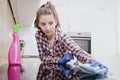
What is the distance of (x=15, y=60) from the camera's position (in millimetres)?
660

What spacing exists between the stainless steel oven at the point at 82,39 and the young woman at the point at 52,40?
1.69m

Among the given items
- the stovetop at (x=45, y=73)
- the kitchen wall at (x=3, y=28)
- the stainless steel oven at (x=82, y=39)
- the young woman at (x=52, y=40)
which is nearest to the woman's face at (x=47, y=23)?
the young woman at (x=52, y=40)

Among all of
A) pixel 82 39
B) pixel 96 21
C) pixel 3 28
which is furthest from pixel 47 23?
pixel 96 21

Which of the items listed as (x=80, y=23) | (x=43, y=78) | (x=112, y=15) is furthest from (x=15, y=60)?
(x=112, y=15)

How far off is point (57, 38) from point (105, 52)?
184 centimetres

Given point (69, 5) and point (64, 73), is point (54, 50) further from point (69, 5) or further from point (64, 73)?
point (69, 5)

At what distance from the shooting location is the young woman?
57 centimetres

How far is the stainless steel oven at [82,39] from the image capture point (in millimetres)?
2326

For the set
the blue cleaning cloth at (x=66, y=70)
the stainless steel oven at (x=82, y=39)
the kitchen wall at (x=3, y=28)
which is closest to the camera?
the blue cleaning cloth at (x=66, y=70)

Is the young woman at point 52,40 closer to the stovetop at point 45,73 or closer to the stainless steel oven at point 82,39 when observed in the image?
the stovetop at point 45,73

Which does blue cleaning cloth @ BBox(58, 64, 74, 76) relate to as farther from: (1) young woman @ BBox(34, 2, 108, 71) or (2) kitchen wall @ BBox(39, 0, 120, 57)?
(2) kitchen wall @ BBox(39, 0, 120, 57)

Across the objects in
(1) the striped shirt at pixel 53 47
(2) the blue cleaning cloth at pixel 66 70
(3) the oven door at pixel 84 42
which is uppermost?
(1) the striped shirt at pixel 53 47

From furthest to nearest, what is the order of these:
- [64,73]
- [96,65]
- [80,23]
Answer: [80,23] < [64,73] < [96,65]

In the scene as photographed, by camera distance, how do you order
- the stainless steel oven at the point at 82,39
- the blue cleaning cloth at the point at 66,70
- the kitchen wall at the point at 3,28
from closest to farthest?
the blue cleaning cloth at the point at 66,70 → the kitchen wall at the point at 3,28 → the stainless steel oven at the point at 82,39
